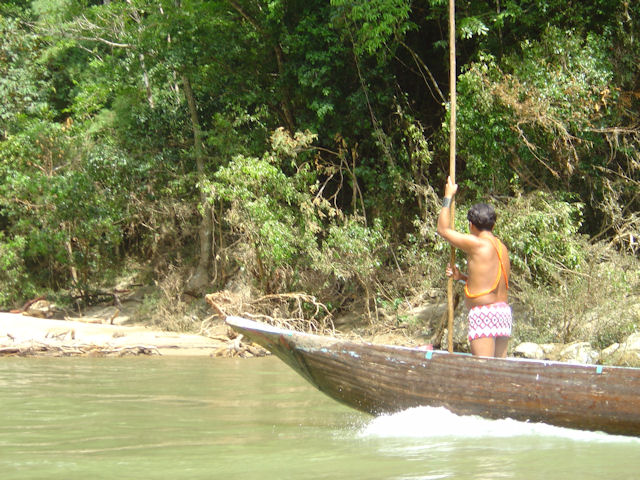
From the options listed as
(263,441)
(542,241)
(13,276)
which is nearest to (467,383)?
(263,441)

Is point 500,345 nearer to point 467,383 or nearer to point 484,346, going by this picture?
point 484,346

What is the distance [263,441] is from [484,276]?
1875mm

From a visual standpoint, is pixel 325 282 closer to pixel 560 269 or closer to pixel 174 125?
pixel 560 269

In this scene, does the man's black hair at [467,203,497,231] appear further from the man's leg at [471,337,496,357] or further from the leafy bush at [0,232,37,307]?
the leafy bush at [0,232,37,307]

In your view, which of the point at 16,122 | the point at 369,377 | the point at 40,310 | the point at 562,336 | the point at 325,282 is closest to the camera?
the point at 369,377

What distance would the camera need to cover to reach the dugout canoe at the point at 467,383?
436cm

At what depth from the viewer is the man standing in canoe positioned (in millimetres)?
4832

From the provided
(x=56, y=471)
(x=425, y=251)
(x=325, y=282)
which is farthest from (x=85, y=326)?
(x=56, y=471)

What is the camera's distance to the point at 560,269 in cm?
865

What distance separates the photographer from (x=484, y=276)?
488cm

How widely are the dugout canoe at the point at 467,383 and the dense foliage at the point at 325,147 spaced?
4.39 m

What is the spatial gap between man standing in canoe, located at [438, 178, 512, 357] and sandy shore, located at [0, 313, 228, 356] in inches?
220

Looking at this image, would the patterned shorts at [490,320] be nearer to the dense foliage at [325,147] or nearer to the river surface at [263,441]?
the river surface at [263,441]

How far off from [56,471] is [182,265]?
1045cm
